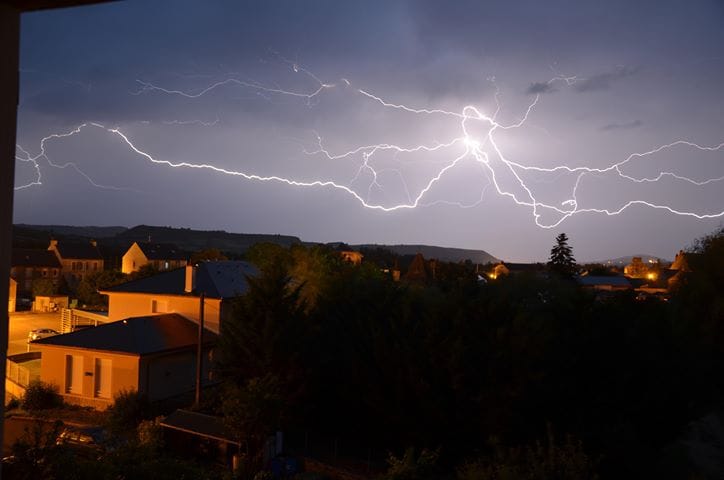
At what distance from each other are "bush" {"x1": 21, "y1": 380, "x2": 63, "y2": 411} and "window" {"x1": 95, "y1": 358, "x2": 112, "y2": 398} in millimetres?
1260

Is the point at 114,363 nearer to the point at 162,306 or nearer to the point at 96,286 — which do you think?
the point at 162,306

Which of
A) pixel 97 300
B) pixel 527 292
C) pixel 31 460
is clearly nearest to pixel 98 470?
pixel 31 460

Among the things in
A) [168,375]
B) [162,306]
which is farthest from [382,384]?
[162,306]

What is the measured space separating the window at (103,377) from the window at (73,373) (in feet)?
2.20

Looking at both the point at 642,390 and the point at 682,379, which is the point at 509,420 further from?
the point at 682,379

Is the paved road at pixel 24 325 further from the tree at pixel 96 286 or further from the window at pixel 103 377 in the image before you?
the window at pixel 103 377

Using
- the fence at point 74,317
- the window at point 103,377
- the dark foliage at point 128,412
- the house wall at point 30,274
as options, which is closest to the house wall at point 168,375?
the dark foliage at point 128,412

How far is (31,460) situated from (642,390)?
52.0 ft

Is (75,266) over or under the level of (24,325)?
over

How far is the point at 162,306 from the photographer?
22203 mm

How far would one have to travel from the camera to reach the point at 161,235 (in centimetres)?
14838

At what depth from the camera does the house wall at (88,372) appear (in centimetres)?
1683

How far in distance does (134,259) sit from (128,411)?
49.7 metres

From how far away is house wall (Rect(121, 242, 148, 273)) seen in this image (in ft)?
198
